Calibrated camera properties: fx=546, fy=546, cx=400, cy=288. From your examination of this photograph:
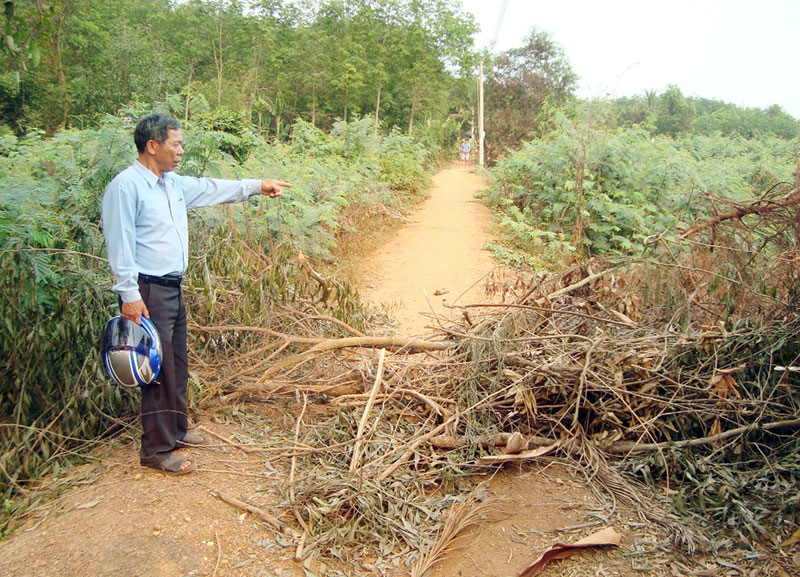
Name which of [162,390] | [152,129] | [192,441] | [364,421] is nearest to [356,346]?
[364,421]

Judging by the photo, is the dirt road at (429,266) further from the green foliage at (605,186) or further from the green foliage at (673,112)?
the green foliage at (673,112)

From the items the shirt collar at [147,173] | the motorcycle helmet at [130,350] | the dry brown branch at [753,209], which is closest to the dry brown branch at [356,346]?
the motorcycle helmet at [130,350]

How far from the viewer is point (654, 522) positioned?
2.68m

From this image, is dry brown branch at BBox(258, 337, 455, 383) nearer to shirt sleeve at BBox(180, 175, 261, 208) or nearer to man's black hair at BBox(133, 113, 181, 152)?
shirt sleeve at BBox(180, 175, 261, 208)

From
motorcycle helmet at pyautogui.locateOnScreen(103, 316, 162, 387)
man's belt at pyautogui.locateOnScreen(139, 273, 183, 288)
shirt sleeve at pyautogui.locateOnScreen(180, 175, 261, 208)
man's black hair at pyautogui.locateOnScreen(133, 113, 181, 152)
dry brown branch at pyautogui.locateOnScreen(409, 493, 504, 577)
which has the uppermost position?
man's black hair at pyautogui.locateOnScreen(133, 113, 181, 152)

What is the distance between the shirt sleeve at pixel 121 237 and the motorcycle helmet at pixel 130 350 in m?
0.14

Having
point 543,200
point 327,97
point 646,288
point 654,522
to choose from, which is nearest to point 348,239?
point 543,200

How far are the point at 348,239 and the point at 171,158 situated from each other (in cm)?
662

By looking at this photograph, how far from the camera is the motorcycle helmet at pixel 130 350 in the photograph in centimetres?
255

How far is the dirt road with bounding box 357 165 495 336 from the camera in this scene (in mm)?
6758

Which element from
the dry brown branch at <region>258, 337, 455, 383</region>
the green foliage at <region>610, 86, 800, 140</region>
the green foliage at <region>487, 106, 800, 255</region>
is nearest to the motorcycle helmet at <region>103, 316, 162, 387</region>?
the dry brown branch at <region>258, 337, 455, 383</region>

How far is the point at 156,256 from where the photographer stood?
2.71 m

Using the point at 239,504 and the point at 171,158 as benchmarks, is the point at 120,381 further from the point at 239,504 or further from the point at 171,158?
the point at 171,158

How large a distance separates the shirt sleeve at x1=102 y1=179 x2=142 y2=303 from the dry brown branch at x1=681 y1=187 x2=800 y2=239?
3455 millimetres
